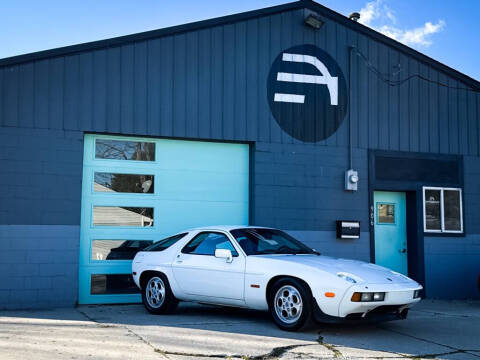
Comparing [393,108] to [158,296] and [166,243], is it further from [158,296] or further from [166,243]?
[158,296]

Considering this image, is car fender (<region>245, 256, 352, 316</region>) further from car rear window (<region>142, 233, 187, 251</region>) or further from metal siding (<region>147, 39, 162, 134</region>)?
metal siding (<region>147, 39, 162, 134</region>)

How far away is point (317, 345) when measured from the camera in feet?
22.7

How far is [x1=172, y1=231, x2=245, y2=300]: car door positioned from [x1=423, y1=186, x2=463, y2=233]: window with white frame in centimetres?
612

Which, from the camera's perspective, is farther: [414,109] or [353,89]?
[414,109]

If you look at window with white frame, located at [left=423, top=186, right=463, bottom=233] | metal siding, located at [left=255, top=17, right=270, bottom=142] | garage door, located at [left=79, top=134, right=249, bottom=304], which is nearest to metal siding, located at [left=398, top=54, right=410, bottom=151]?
window with white frame, located at [left=423, top=186, right=463, bottom=233]

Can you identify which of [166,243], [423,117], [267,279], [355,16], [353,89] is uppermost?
[355,16]

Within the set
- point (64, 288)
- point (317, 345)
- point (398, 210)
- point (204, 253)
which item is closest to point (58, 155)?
point (64, 288)

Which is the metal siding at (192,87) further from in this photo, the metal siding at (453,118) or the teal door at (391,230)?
the metal siding at (453,118)

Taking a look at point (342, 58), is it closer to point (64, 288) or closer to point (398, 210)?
point (398, 210)

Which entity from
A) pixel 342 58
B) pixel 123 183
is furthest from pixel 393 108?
pixel 123 183

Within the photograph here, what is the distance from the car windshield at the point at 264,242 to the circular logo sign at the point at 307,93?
3748 millimetres

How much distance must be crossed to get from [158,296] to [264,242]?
1883mm

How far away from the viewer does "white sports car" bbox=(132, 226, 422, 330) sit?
24.9 feet

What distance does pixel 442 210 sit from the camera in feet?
45.1
